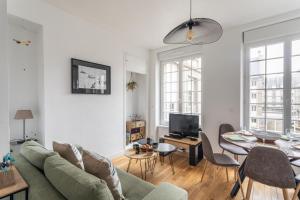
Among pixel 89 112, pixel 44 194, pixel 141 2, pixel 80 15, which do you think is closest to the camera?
pixel 44 194

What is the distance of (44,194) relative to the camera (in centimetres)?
105

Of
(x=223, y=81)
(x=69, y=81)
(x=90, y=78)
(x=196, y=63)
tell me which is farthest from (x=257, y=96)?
(x=69, y=81)

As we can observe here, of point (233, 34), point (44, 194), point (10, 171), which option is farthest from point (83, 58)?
point (233, 34)

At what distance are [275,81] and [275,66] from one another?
265mm

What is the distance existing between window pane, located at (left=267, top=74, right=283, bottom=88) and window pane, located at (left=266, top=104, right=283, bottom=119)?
0.35 m

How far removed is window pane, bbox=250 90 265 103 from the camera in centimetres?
296

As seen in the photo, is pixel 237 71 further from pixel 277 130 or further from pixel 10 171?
pixel 10 171

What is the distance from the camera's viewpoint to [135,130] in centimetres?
447

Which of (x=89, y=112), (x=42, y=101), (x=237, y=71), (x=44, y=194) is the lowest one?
(x=44, y=194)

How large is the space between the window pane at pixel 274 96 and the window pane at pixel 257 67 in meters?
Result: 0.40

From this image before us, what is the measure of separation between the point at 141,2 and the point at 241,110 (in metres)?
2.59

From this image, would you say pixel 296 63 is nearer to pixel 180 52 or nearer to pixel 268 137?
pixel 268 137

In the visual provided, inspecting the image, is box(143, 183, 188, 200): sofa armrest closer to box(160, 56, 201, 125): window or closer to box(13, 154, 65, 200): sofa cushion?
box(13, 154, 65, 200): sofa cushion

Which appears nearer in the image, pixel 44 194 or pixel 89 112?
pixel 44 194
